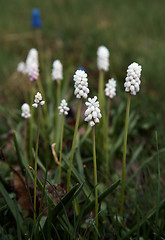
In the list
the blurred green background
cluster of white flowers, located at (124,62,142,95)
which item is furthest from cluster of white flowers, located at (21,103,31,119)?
the blurred green background

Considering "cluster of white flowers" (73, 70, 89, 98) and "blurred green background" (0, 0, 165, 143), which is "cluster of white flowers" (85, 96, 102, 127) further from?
"blurred green background" (0, 0, 165, 143)

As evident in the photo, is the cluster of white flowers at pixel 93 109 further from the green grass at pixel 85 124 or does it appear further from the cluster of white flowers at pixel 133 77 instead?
the green grass at pixel 85 124

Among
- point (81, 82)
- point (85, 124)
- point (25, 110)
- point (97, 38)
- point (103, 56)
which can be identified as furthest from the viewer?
point (97, 38)

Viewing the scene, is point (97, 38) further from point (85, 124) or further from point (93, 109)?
point (93, 109)

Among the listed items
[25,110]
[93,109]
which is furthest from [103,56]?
[93,109]

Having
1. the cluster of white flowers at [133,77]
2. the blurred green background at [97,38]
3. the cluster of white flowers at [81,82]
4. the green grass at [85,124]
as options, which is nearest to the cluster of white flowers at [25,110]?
the green grass at [85,124]

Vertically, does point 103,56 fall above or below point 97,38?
below

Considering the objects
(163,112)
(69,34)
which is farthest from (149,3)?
(163,112)
